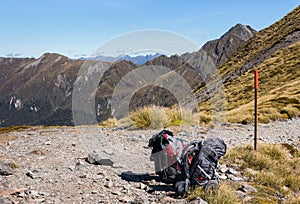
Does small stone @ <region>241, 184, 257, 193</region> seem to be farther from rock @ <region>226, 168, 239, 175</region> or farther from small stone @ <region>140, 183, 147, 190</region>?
small stone @ <region>140, 183, 147, 190</region>

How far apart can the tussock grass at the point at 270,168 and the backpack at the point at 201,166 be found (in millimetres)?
920

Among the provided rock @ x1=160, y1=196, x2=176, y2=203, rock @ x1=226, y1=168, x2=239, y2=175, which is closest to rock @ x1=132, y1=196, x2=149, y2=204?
rock @ x1=160, y1=196, x2=176, y2=203

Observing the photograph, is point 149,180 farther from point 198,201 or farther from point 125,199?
point 198,201

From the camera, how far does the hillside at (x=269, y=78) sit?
67.8ft

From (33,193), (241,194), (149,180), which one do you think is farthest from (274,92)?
(33,193)

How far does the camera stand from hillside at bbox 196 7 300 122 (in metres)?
20.7

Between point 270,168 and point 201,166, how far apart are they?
305 centimetres

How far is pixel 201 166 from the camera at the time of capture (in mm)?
5375

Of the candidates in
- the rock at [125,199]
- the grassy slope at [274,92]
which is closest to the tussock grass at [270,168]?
the rock at [125,199]

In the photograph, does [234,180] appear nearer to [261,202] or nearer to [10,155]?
[261,202]

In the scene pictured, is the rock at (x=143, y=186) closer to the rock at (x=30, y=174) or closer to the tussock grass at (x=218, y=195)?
the tussock grass at (x=218, y=195)

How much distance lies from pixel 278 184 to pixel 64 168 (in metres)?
4.68

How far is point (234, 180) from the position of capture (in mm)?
6508

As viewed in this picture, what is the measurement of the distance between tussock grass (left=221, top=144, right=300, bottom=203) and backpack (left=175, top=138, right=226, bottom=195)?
0.92m
